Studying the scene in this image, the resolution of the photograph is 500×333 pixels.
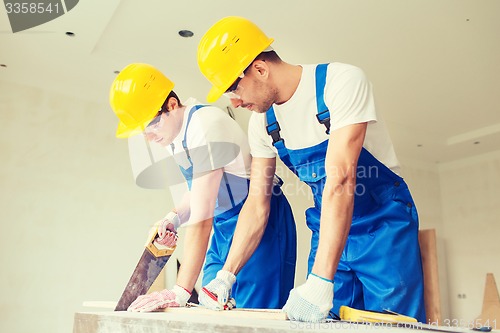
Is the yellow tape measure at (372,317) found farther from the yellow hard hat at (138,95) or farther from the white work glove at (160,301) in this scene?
the yellow hard hat at (138,95)

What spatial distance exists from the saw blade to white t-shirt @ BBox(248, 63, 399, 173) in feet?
2.10

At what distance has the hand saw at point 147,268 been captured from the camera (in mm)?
1933

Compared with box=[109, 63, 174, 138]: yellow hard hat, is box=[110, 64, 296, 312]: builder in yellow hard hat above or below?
below

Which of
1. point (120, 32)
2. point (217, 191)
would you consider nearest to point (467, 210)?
point (120, 32)

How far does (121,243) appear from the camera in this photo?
198 inches

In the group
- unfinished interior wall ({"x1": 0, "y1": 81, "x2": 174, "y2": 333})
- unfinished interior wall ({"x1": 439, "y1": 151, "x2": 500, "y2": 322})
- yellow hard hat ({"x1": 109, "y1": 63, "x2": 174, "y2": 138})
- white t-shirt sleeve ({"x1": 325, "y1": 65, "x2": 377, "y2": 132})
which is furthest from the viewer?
unfinished interior wall ({"x1": 439, "y1": 151, "x2": 500, "y2": 322})

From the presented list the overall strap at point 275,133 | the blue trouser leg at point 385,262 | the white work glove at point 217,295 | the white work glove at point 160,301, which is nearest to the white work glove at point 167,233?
the white work glove at point 160,301

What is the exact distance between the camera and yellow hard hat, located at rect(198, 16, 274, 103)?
1.69m

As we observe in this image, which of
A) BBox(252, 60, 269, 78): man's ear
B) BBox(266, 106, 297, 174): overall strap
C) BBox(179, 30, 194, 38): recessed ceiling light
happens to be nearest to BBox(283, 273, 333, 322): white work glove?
BBox(266, 106, 297, 174): overall strap

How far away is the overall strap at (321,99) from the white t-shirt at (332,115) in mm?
14

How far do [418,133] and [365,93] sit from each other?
511 centimetres

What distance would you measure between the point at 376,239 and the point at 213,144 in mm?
765

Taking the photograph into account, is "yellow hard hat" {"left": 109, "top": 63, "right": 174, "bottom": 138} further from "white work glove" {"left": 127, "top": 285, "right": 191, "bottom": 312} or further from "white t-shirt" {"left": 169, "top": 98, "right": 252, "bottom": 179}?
"white work glove" {"left": 127, "top": 285, "right": 191, "bottom": 312}

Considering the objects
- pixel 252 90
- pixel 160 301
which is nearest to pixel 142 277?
pixel 160 301
